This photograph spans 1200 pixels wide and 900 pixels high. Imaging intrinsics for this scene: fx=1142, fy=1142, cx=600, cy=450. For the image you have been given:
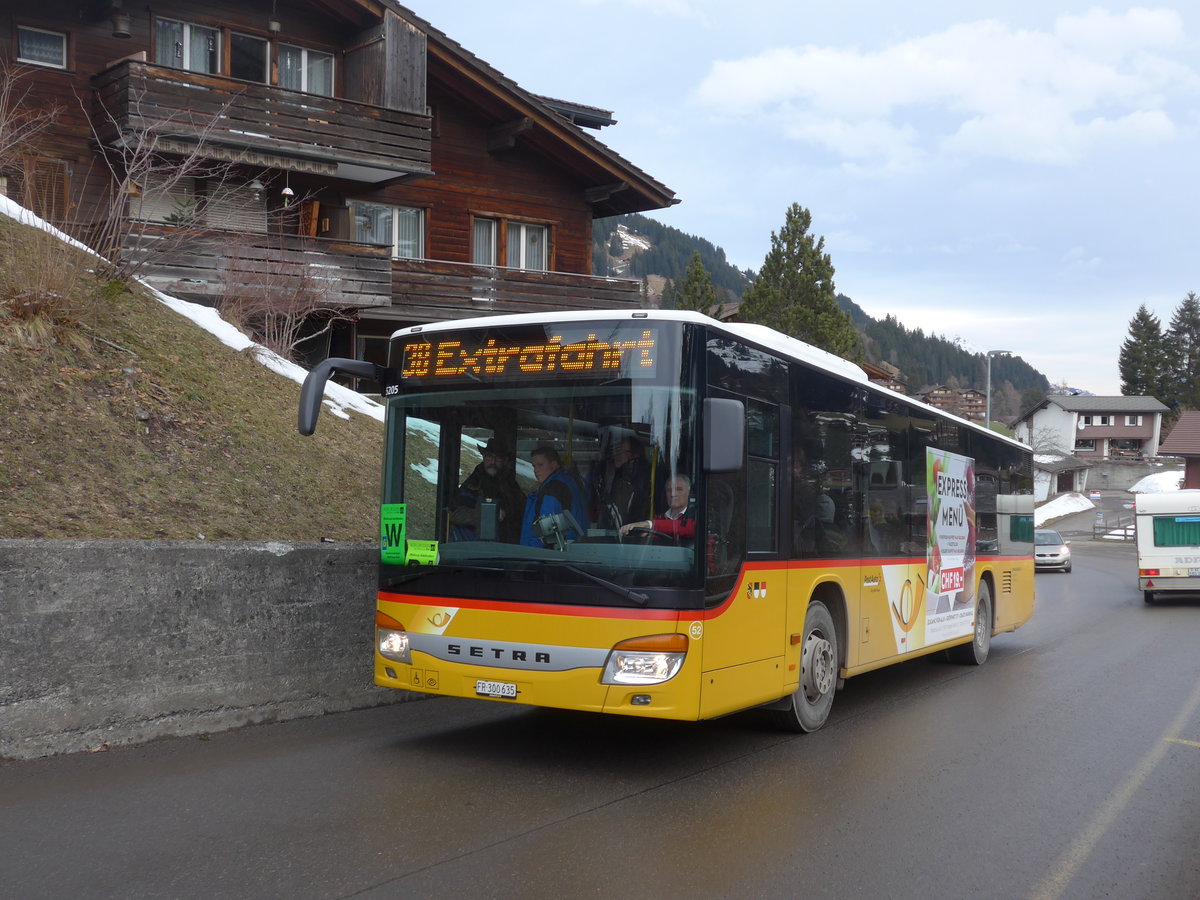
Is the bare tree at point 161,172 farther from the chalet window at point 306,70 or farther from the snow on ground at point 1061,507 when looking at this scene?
the snow on ground at point 1061,507

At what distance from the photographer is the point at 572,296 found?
30.2 m

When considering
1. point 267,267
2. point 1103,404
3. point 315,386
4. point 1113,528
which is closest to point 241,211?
point 267,267

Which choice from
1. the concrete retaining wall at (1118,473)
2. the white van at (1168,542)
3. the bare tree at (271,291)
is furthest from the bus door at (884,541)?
the concrete retaining wall at (1118,473)

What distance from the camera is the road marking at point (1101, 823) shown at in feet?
16.9

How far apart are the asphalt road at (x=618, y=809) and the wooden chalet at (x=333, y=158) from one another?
13.6m

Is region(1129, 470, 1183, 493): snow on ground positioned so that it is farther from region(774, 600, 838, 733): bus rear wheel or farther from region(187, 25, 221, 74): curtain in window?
region(774, 600, 838, 733): bus rear wheel

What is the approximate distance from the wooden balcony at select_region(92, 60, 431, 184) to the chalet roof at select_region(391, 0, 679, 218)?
231 centimetres

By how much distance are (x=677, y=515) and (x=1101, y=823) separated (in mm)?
2831

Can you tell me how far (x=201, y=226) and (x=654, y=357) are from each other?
17785 millimetres

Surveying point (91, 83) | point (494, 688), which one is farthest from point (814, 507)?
point (91, 83)

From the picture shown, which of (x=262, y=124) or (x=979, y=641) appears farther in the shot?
(x=262, y=124)

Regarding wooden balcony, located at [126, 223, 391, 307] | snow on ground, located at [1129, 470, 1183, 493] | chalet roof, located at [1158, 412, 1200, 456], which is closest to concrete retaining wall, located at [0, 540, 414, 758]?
wooden balcony, located at [126, 223, 391, 307]

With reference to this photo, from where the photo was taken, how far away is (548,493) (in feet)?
22.8

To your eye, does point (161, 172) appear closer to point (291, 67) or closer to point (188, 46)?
point (188, 46)
